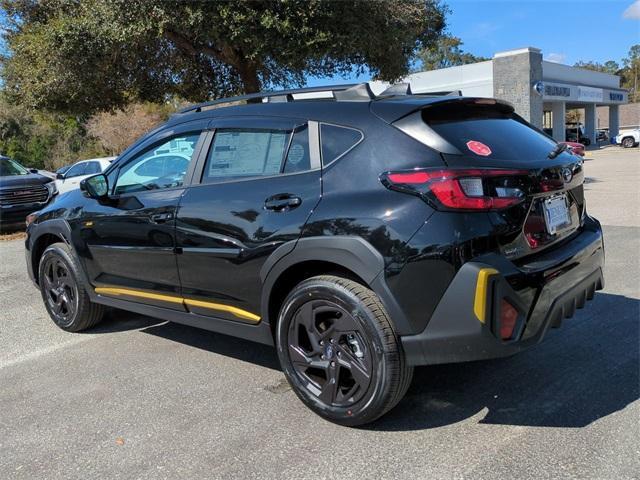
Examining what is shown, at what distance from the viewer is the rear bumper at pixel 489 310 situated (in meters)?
2.82

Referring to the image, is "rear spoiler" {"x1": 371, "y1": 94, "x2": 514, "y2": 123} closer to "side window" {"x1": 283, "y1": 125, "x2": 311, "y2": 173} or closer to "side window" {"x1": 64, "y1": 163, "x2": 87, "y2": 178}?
"side window" {"x1": 283, "y1": 125, "x2": 311, "y2": 173}

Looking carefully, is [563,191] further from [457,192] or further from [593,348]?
[593,348]

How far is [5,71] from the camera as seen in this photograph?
1317 centimetres

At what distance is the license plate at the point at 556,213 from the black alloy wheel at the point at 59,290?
3.84 meters

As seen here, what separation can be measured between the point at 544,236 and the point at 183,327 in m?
3.35

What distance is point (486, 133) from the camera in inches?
131

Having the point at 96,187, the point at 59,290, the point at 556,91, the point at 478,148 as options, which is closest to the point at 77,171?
the point at 59,290

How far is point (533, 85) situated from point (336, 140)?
26218mm

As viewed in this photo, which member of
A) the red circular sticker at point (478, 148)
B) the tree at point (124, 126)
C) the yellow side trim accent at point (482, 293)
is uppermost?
the tree at point (124, 126)

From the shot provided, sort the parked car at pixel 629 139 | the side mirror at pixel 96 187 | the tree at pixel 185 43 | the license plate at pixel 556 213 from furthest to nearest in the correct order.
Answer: the parked car at pixel 629 139, the tree at pixel 185 43, the side mirror at pixel 96 187, the license plate at pixel 556 213

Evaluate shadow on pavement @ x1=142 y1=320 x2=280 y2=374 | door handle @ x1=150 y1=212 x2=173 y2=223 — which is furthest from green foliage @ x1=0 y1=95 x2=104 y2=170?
door handle @ x1=150 y1=212 x2=173 y2=223

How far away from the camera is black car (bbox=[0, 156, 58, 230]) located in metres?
12.8

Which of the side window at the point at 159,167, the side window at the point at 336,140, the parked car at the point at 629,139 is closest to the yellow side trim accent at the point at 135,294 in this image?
the side window at the point at 159,167

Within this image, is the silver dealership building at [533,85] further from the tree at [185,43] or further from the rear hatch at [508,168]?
the rear hatch at [508,168]
